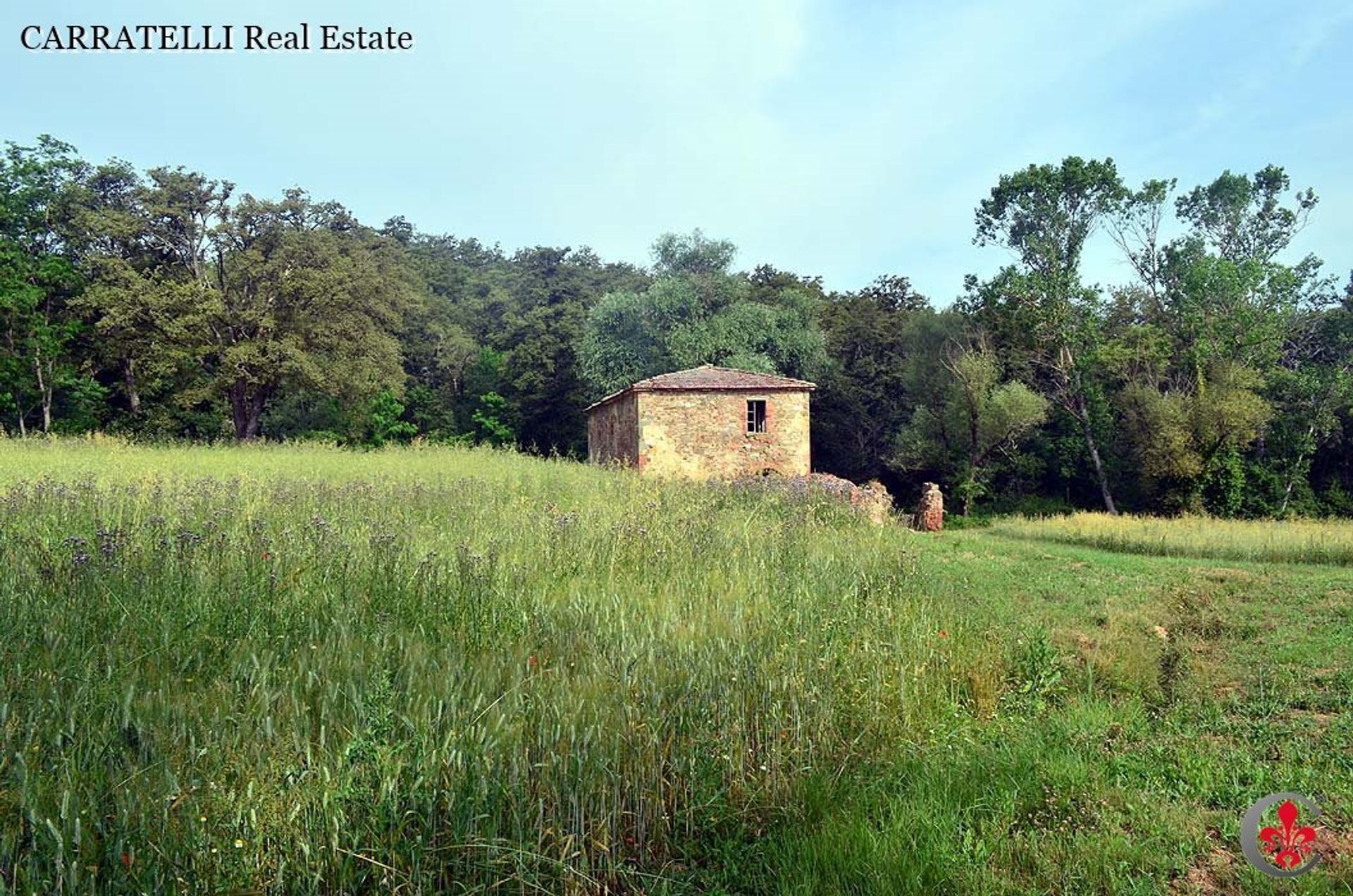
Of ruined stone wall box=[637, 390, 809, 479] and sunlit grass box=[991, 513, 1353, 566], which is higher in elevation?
ruined stone wall box=[637, 390, 809, 479]

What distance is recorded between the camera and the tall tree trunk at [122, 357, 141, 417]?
3135 centimetres

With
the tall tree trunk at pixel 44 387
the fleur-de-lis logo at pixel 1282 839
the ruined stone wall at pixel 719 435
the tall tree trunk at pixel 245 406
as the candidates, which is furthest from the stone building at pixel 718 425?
the tall tree trunk at pixel 44 387

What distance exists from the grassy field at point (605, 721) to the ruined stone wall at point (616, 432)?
15.3 m

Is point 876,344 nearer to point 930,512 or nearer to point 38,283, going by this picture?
point 930,512

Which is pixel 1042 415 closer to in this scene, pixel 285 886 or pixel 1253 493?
pixel 1253 493

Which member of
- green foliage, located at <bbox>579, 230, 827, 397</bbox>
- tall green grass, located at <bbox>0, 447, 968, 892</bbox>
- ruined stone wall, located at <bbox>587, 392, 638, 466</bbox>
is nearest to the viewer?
tall green grass, located at <bbox>0, 447, 968, 892</bbox>

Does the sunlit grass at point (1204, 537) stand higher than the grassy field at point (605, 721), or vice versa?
the grassy field at point (605, 721)

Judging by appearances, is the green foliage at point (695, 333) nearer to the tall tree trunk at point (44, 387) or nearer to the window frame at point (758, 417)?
the window frame at point (758, 417)

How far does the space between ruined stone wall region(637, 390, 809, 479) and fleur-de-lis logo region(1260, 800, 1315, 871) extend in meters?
19.8

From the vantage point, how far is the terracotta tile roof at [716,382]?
23375 mm

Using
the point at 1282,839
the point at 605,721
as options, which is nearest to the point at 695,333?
the point at 605,721

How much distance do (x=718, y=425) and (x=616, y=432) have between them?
443 cm

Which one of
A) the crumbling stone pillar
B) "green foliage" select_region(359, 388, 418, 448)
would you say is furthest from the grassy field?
"green foliage" select_region(359, 388, 418, 448)

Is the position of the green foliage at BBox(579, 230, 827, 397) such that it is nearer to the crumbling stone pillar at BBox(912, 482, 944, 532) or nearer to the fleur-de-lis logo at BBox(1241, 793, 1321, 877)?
the crumbling stone pillar at BBox(912, 482, 944, 532)
